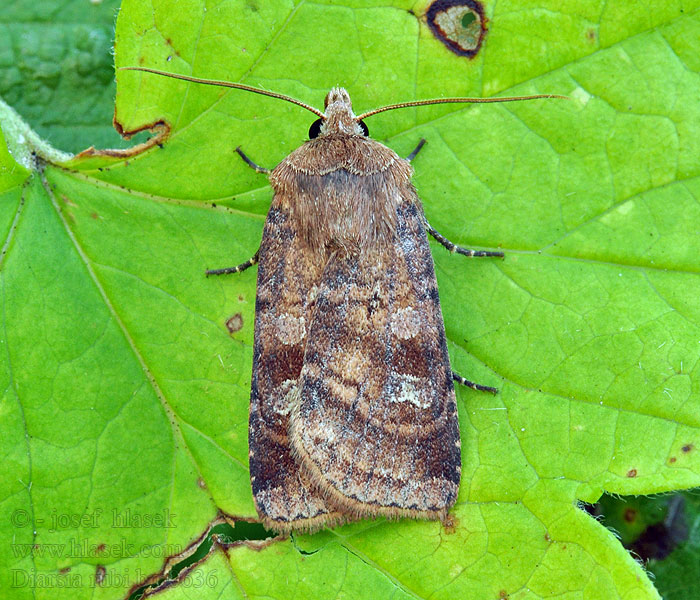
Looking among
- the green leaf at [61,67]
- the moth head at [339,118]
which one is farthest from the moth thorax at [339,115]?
the green leaf at [61,67]

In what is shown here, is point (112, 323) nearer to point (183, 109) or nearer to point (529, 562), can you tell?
point (183, 109)

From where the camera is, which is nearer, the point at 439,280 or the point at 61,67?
the point at 439,280

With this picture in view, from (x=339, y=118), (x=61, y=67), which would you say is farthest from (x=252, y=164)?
(x=61, y=67)

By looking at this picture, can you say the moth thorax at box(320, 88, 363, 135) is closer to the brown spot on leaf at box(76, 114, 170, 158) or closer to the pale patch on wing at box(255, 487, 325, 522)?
the brown spot on leaf at box(76, 114, 170, 158)

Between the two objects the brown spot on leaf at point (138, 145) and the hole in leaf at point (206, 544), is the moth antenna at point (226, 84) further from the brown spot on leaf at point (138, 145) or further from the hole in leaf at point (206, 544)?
the hole in leaf at point (206, 544)

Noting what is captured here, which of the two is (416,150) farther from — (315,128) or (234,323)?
(234,323)

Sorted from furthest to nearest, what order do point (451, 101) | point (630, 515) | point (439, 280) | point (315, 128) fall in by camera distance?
point (630, 515) < point (439, 280) < point (315, 128) < point (451, 101)

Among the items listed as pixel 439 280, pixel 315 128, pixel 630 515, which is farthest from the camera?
pixel 630 515
